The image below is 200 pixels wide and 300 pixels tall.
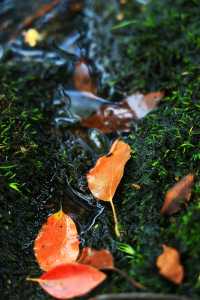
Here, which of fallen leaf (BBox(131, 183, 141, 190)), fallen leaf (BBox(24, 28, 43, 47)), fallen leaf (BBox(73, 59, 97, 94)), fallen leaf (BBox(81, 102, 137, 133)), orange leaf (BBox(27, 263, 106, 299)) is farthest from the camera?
fallen leaf (BBox(24, 28, 43, 47))

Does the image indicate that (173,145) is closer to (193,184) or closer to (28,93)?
(193,184)

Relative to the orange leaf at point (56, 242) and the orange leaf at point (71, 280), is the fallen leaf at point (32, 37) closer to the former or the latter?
the orange leaf at point (56, 242)

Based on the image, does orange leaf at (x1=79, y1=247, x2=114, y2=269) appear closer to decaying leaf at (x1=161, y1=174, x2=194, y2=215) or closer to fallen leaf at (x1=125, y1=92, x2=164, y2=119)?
decaying leaf at (x1=161, y1=174, x2=194, y2=215)

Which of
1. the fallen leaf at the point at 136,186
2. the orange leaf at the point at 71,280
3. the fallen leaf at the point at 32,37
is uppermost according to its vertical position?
the fallen leaf at the point at 32,37

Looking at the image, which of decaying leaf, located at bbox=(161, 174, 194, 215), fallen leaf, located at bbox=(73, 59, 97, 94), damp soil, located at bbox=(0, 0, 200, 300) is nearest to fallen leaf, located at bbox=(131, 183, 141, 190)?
damp soil, located at bbox=(0, 0, 200, 300)

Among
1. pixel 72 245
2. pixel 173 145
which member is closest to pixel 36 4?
pixel 173 145

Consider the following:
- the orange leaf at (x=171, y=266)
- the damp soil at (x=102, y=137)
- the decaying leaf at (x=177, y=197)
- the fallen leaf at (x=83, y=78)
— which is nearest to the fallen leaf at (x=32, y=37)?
the damp soil at (x=102, y=137)

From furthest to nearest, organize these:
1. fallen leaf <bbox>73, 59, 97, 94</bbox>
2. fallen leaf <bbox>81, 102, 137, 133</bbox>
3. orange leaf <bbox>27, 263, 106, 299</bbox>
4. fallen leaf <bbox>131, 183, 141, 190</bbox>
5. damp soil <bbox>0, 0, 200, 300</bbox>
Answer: fallen leaf <bbox>73, 59, 97, 94</bbox> → fallen leaf <bbox>81, 102, 137, 133</bbox> → fallen leaf <bbox>131, 183, 141, 190</bbox> → damp soil <bbox>0, 0, 200, 300</bbox> → orange leaf <bbox>27, 263, 106, 299</bbox>
